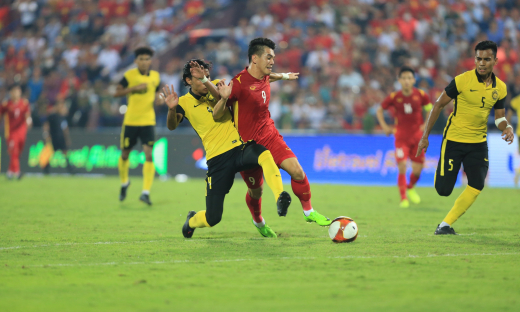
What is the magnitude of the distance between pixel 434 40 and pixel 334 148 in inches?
215

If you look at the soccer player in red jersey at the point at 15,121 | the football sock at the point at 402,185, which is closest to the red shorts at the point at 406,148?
the football sock at the point at 402,185

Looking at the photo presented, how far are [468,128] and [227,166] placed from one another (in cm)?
298

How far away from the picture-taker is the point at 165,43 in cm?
2317

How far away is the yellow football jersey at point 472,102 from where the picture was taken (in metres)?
7.14

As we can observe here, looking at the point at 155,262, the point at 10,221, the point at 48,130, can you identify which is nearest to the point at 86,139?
the point at 48,130

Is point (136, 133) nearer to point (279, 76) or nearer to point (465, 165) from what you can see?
point (279, 76)

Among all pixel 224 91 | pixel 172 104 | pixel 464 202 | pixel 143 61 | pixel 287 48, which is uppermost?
pixel 287 48

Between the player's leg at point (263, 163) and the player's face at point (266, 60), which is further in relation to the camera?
the player's face at point (266, 60)

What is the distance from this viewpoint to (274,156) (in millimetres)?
6840

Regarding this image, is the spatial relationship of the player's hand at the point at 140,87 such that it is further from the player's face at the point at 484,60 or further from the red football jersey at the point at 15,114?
the red football jersey at the point at 15,114

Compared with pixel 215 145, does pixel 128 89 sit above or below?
above

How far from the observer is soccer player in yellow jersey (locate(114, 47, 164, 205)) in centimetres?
1132

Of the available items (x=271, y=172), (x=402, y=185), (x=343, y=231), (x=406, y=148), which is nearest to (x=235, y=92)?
(x=271, y=172)

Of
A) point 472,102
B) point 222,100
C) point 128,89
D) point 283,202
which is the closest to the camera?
point 283,202
